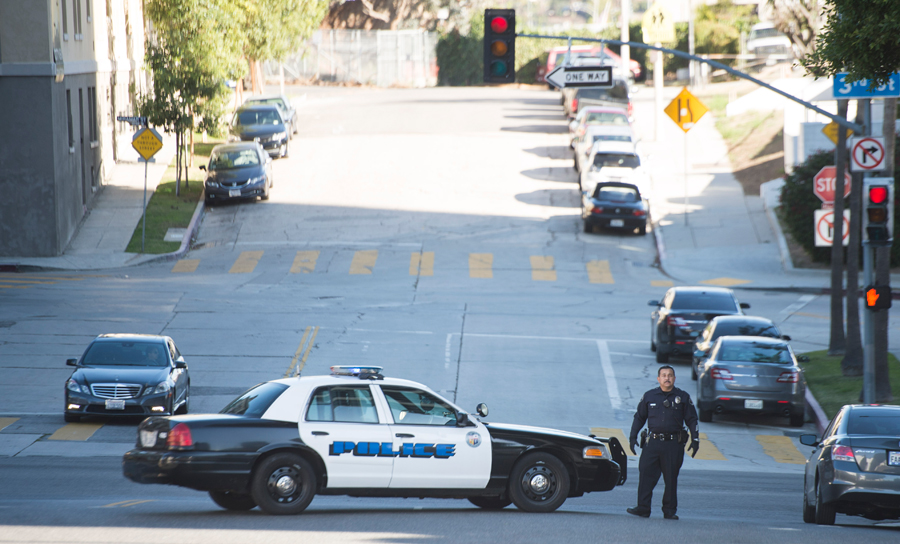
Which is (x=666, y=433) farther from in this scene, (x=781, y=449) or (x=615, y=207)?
(x=615, y=207)

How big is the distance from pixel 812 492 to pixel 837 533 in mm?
1044

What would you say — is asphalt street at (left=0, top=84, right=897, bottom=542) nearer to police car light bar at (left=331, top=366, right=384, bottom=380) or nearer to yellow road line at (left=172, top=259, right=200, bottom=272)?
yellow road line at (left=172, top=259, right=200, bottom=272)

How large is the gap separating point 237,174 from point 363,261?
8.42m

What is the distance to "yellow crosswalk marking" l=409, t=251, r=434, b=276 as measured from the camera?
103 ft

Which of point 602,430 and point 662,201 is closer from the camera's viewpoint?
point 602,430

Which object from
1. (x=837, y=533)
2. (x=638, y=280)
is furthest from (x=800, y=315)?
(x=837, y=533)

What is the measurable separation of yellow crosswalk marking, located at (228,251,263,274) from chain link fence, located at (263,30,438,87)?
1634 inches

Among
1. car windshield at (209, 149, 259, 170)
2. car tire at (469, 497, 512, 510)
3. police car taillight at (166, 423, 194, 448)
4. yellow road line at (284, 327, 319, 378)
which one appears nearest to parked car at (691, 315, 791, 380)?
yellow road line at (284, 327, 319, 378)

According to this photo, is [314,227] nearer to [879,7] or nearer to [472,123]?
[472,123]

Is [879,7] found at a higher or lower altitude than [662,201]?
higher

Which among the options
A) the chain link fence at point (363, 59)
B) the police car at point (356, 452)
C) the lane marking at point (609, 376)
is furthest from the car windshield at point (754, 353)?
the chain link fence at point (363, 59)

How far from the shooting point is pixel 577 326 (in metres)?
25.4

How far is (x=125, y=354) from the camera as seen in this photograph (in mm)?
18016

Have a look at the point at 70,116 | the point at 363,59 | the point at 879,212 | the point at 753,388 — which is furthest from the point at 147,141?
the point at 363,59
